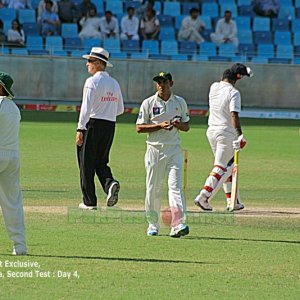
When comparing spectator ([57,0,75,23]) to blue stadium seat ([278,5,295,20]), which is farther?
blue stadium seat ([278,5,295,20])

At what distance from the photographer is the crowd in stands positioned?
35562 mm

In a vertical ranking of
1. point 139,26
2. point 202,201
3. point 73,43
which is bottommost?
point 73,43

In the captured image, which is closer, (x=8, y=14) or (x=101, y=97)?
(x=101, y=97)

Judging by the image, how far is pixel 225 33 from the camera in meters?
36.4

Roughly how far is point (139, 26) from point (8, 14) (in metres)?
4.42

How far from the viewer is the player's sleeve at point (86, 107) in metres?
14.1

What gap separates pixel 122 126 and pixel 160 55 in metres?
6.42

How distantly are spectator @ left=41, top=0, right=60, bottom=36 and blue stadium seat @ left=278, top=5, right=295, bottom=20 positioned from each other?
27.6ft

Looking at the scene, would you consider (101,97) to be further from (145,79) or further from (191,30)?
(191,30)

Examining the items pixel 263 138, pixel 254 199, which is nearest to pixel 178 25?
pixel 263 138

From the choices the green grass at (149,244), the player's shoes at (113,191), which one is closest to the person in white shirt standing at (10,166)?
the green grass at (149,244)

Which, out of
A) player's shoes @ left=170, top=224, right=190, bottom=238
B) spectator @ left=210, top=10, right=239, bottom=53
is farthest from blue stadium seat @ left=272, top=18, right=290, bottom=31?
player's shoes @ left=170, top=224, right=190, bottom=238

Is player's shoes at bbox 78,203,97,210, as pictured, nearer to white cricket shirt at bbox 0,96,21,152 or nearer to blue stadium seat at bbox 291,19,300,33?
white cricket shirt at bbox 0,96,21,152

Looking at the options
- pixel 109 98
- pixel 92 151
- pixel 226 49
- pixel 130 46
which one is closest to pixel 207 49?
pixel 226 49
